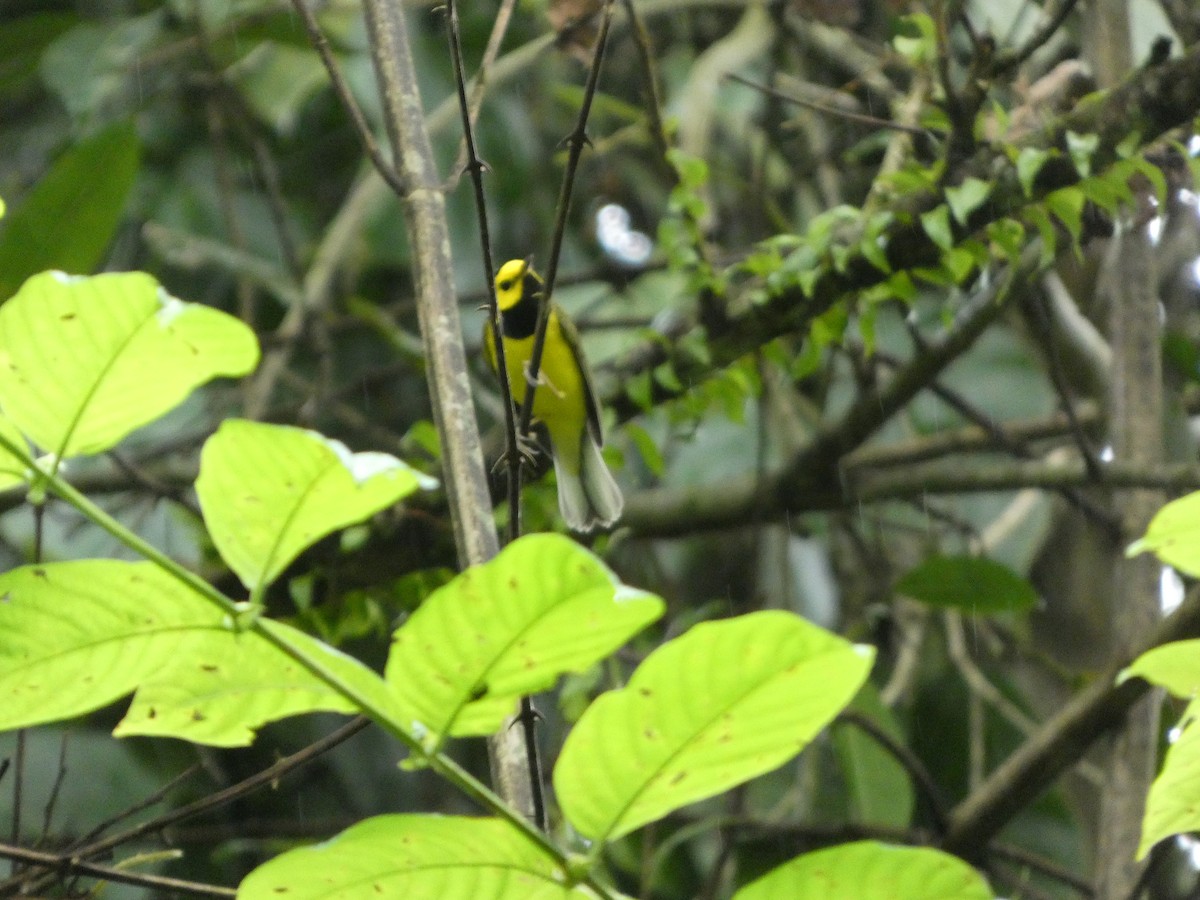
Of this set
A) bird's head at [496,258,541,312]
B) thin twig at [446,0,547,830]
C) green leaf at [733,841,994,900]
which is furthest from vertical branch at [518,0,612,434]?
bird's head at [496,258,541,312]

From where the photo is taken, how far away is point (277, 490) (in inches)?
25.7

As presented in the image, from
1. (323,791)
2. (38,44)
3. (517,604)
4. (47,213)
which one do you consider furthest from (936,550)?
(517,604)

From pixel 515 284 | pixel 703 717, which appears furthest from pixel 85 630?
pixel 515 284

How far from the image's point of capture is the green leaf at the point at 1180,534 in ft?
2.26

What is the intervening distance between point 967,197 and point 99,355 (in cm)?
155

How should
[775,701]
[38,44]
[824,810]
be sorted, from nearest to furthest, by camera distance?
[775,701] < [824,810] < [38,44]

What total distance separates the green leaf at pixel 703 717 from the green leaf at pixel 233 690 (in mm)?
106

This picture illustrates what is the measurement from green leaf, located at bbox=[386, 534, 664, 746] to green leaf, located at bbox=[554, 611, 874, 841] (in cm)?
3

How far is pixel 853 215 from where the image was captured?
7.24 feet

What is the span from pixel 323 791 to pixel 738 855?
108 cm

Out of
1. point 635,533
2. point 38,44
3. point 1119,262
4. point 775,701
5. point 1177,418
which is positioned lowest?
point 635,533

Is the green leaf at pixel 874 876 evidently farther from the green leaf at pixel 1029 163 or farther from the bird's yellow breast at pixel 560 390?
the bird's yellow breast at pixel 560 390

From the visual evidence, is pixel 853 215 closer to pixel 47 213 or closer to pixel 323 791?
pixel 47 213

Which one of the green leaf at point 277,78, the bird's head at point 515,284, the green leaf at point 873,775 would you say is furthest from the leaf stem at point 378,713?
the green leaf at point 277,78
